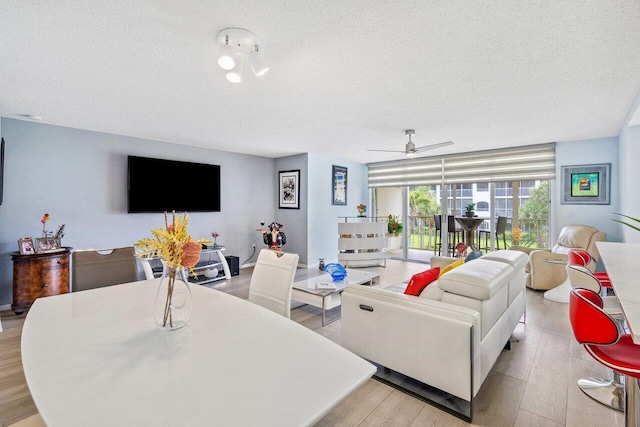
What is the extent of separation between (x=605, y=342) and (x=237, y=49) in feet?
8.22

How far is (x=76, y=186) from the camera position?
13.3 ft

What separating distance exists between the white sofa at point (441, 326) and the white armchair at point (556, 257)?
2.39 meters

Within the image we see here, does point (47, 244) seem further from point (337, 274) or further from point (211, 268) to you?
point (337, 274)

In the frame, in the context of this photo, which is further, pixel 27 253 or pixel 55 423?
pixel 27 253

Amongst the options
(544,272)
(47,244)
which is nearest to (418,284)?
(544,272)

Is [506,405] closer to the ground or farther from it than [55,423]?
closer to the ground

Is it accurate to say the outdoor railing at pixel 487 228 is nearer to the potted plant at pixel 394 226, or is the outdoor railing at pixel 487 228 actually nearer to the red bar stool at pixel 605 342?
the potted plant at pixel 394 226

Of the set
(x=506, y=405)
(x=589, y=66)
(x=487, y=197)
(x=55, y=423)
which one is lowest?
(x=506, y=405)

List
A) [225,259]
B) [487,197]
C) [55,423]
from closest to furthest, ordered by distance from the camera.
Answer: [55,423], [225,259], [487,197]

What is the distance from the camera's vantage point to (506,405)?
6.12ft

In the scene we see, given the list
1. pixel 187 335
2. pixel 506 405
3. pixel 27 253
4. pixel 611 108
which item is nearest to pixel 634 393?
pixel 506 405

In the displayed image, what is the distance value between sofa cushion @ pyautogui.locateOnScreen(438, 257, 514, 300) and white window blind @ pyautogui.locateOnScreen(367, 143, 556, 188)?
3.96 meters

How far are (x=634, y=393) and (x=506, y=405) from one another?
65cm

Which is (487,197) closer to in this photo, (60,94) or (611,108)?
(611,108)
